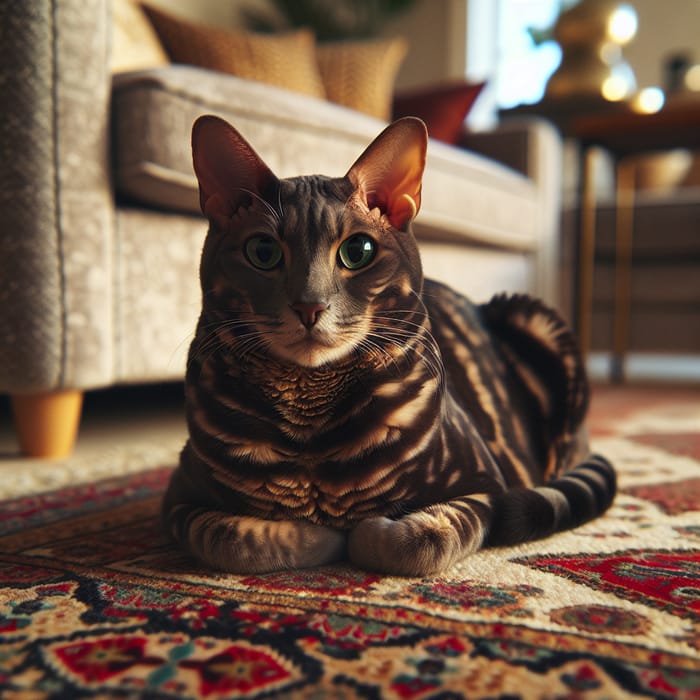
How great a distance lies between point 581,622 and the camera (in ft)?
2.19

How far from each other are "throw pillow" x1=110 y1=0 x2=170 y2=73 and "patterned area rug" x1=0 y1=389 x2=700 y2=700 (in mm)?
1442

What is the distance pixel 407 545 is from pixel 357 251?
0.99 feet

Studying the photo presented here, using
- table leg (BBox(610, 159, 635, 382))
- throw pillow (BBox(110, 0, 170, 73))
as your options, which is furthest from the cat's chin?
table leg (BBox(610, 159, 635, 382))

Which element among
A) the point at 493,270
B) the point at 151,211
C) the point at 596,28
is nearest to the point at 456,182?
the point at 493,270

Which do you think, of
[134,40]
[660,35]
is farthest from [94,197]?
[660,35]

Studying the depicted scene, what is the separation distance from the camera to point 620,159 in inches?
123

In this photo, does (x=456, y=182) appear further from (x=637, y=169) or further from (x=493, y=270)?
(x=637, y=169)

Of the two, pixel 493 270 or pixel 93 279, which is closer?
pixel 93 279

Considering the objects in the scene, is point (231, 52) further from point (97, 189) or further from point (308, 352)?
point (308, 352)

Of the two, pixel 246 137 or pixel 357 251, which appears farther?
pixel 246 137

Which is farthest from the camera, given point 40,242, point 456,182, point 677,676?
point 456,182

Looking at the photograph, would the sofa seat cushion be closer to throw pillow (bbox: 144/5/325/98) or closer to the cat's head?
throw pillow (bbox: 144/5/325/98)

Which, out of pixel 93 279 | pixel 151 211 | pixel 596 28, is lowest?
pixel 93 279

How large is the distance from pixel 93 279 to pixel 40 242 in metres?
0.11
